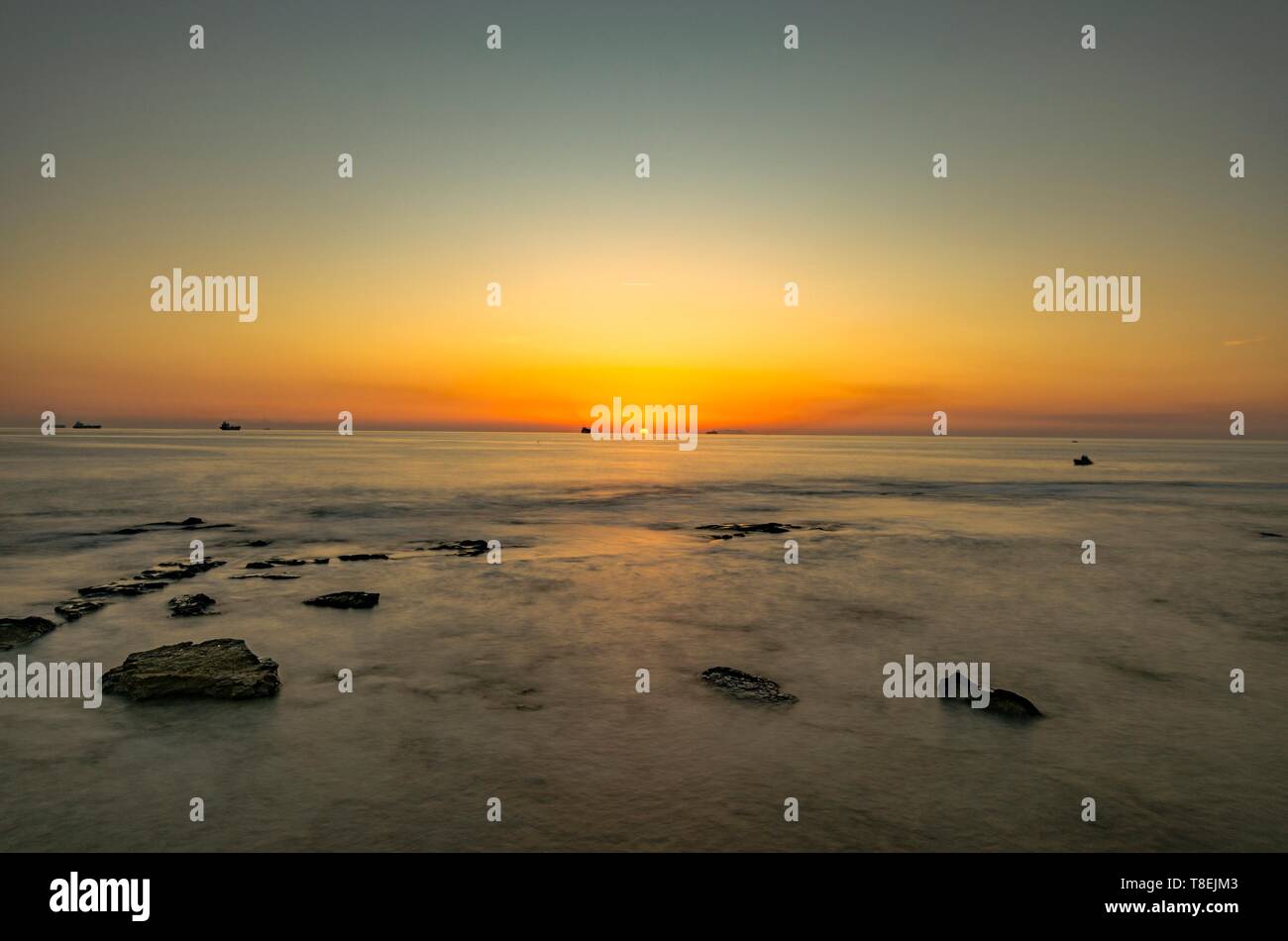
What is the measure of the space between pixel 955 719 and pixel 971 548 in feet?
46.8

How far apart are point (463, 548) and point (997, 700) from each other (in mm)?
14557

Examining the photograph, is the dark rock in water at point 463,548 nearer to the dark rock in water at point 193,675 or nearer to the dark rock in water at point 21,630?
the dark rock in water at point 21,630

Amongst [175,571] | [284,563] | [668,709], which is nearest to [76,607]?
[175,571]

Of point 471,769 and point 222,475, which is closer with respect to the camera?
point 471,769

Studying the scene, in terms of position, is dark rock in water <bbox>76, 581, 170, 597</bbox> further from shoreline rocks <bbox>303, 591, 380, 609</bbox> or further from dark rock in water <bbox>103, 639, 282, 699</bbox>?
dark rock in water <bbox>103, 639, 282, 699</bbox>

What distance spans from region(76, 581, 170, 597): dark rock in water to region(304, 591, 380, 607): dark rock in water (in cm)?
346

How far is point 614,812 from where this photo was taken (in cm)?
568

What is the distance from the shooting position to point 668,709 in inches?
312

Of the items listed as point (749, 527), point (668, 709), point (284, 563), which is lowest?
point (668, 709)

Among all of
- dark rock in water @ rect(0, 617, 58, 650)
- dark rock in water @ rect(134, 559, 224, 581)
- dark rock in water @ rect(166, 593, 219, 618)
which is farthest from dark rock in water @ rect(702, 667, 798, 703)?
dark rock in water @ rect(134, 559, 224, 581)

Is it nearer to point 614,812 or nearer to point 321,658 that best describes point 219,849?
point 614,812

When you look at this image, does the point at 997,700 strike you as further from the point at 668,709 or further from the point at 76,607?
the point at 76,607

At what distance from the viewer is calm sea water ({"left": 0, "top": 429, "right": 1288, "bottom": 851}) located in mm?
5523
